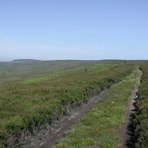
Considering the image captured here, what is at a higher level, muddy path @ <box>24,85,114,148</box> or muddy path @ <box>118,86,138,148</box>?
muddy path @ <box>118,86,138,148</box>

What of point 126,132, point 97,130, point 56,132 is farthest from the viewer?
point 56,132

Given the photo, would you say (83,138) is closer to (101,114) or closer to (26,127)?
(26,127)

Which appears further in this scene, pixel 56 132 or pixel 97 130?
pixel 56 132

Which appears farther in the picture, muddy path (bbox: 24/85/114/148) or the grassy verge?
muddy path (bbox: 24/85/114/148)

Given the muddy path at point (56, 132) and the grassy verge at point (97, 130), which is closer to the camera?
the grassy verge at point (97, 130)

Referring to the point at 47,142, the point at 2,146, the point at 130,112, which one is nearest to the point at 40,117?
the point at 47,142

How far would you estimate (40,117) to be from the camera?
12531 millimetres

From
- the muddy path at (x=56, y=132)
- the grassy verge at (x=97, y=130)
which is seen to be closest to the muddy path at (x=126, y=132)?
the grassy verge at (x=97, y=130)

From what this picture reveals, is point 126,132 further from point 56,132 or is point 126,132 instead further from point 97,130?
point 56,132

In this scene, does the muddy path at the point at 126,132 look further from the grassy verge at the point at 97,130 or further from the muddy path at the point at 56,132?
the muddy path at the point at 56,132

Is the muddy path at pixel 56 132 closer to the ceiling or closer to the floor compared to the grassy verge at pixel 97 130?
closer to the floor

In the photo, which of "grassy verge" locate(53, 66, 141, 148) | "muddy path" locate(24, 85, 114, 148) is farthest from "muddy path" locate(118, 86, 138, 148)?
"muddy path" locate(24, 85, 114, 148)

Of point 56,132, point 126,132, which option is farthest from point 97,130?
point 56,132

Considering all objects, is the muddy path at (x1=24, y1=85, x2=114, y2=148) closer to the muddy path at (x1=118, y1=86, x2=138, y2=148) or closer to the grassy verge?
the grassy verge
